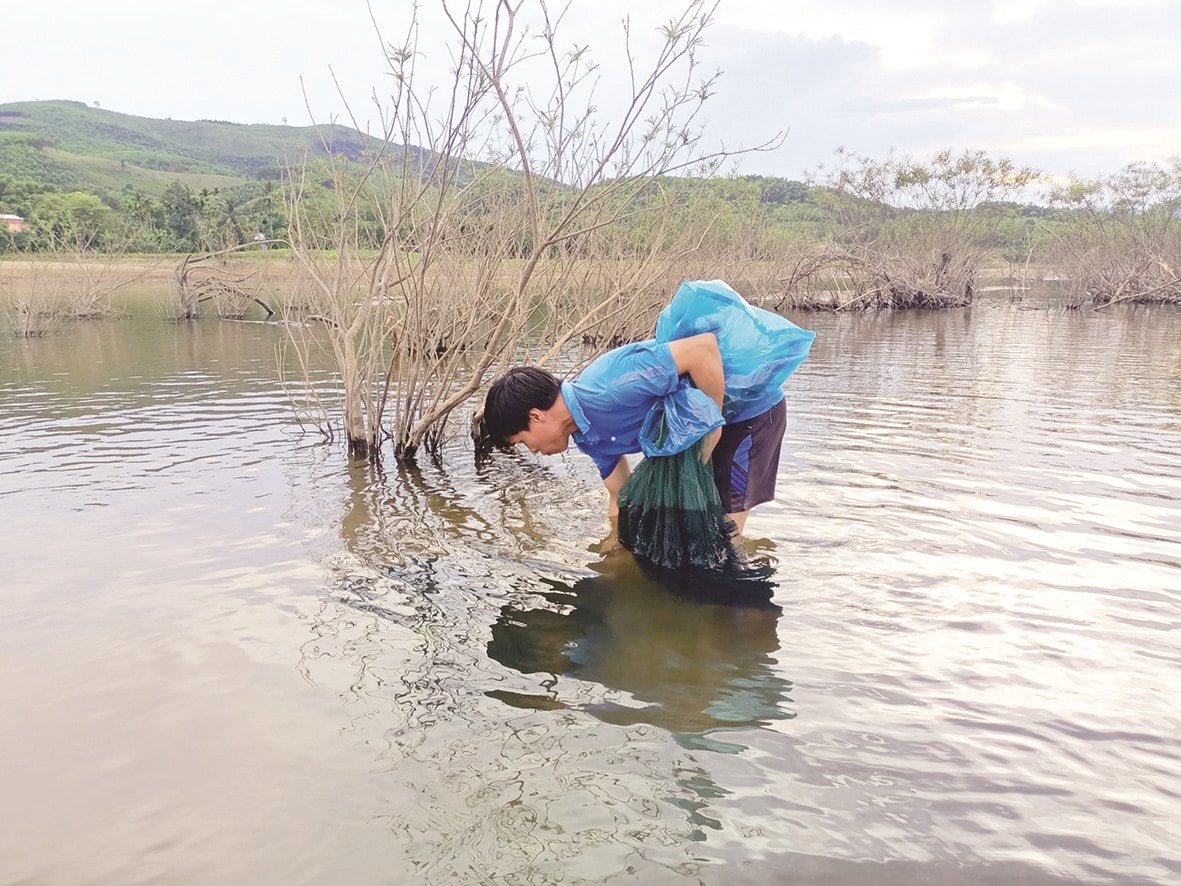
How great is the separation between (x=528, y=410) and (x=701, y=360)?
0.75m

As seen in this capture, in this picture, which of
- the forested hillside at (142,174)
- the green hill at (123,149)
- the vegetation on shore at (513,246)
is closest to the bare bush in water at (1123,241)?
the vegetation on shore at (513,246)

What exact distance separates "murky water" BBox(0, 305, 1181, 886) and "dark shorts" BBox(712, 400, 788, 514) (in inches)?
19.1

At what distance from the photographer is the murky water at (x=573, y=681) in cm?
212

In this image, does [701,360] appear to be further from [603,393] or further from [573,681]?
[573,681]

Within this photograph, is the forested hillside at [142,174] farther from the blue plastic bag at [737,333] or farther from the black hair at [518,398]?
Answer: the blue plastic bag at [737,333]

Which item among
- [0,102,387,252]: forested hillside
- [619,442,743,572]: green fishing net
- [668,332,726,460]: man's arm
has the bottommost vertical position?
[619,442,743,572]: green fishing net

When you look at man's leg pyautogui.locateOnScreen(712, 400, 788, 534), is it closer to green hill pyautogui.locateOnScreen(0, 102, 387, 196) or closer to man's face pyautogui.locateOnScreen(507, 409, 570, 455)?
man's face pyautogui.locateOnScreen(507, 409, 570, 455)

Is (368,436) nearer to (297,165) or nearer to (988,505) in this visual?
(297,165)

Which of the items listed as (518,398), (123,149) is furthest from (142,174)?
(518,398)

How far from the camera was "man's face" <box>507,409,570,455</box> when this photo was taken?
11.1 feet

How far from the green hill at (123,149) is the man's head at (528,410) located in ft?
120

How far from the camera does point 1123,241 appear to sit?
1149 inches

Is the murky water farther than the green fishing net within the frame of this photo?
No


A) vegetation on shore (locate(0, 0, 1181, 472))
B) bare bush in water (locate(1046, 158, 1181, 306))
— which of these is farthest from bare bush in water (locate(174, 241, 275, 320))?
bare bush in water (locate(1046, 158, 1181, 306))
